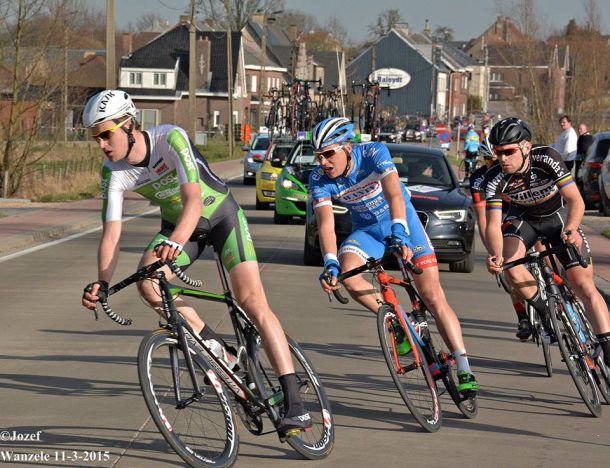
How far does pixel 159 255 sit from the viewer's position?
559 cm

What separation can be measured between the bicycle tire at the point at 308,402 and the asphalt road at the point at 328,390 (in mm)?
101

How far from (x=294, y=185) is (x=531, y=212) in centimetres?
1369

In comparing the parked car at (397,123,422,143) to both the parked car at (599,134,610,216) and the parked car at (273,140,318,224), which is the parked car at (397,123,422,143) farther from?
the parked car at (273,140,318,224)

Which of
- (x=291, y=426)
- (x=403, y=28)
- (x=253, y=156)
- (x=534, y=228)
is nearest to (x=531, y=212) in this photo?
(x=534, y=228)

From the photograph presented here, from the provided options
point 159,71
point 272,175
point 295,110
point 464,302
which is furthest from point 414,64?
point 464,302

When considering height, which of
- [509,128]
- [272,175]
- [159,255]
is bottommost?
[272,175]

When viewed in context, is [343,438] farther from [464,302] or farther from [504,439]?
[464,302]

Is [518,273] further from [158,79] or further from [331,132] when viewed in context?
[158,79]

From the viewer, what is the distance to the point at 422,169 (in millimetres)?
17500

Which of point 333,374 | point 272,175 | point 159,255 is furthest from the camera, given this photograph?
point 272,175

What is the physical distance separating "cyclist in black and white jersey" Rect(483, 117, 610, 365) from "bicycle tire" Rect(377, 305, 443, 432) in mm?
1107

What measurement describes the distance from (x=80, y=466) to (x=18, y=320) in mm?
5421

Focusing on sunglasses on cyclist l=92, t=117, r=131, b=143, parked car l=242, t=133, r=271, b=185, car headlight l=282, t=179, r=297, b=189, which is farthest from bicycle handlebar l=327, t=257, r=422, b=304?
parked car l=242, t=133, r=271, b=185

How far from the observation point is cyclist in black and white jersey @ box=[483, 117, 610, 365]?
7.88 meters
